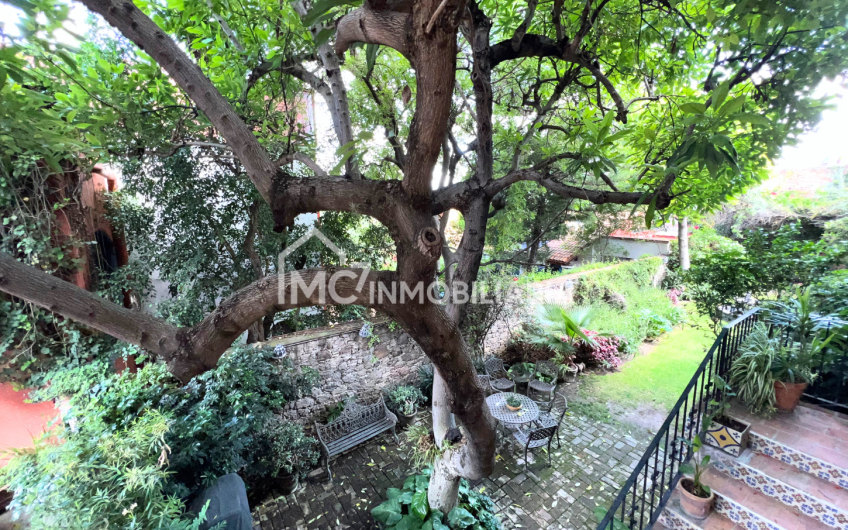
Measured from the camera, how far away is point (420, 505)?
3484 millimetres

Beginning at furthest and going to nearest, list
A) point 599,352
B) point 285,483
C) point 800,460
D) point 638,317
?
1. point 638,317
2. point 599,352
3. point 285,483
4. point 800,460

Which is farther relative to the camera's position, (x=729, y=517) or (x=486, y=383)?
(x=486, y=383)

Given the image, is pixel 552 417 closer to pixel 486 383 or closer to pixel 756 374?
pixel 486 383

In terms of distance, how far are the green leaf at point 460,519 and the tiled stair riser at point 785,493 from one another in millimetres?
2225

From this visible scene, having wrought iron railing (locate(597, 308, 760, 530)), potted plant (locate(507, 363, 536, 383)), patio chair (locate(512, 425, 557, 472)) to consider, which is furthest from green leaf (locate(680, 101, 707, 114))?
potted plant (locate(507, 363, 536, 383))

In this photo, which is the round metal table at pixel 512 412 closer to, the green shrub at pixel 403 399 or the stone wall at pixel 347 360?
the green shrub at pixel 403 399

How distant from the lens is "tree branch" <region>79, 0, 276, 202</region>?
5.02ft

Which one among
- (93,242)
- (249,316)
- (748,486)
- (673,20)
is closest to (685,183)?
(673,20)

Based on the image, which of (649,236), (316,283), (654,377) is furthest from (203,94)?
(649,236)

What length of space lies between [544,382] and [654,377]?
7.54 feet

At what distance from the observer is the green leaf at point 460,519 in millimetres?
3373

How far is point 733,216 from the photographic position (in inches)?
452

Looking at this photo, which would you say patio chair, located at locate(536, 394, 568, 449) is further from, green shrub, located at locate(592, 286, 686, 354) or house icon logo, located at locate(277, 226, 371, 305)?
house icon logo, located at locate(277, 226, 371, 305)

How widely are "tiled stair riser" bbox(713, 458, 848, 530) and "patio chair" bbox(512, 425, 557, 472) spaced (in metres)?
1.79
